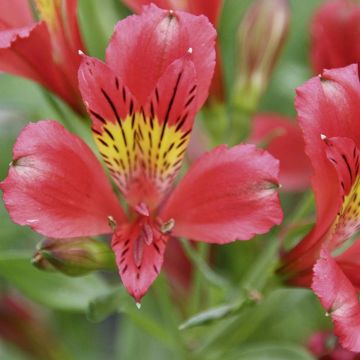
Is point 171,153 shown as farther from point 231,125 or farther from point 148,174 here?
point 231,125

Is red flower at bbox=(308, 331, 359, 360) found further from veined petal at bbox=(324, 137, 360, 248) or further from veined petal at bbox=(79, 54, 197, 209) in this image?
veined petal at bbox=(79, 54, 197, 209)

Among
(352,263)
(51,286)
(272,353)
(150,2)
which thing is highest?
(150,2)

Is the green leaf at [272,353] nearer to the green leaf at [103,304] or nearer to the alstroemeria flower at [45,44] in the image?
the green leaf at [103,304]

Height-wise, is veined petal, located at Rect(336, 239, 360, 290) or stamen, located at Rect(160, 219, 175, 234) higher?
stamen, located at Rect(160, 219, 175, 234)

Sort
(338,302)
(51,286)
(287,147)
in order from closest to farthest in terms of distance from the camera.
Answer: (338,302)
(51,286)
(287,147)

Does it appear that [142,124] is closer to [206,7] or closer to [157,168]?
[157,168]

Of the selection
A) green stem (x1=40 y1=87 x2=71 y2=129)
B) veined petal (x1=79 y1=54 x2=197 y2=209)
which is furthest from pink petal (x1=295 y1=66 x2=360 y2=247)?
green stem (x1=40 y1=87 x2=71 y2=129)

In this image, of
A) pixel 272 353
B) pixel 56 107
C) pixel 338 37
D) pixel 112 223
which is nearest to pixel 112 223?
pixel 112 223
